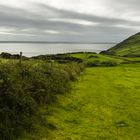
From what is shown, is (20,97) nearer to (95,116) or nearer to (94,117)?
(94,117)

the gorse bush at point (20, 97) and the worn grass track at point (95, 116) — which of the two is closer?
the gorse bush at point (20, 97)

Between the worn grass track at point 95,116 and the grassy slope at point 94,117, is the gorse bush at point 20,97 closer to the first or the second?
the grassy slope at point 94,117

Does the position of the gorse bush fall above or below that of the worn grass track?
above

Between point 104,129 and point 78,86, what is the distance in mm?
16907

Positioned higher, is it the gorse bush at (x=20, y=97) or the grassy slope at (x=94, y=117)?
the gorse bush at (x=20, y=97)

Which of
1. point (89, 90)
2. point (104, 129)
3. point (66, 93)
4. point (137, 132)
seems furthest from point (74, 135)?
point (89, 90)

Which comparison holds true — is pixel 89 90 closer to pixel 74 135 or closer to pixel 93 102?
pixel 93 102

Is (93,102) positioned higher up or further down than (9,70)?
further down

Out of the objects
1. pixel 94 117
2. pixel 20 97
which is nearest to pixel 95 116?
pixel 94 117

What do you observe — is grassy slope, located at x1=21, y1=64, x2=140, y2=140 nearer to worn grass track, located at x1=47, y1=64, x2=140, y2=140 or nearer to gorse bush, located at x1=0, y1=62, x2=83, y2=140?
worn grass track, located at x1=47, y1=64, x2=140, y2=140

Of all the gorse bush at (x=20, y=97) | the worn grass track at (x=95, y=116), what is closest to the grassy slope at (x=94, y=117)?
the worn grass track at (x=95, y=116)

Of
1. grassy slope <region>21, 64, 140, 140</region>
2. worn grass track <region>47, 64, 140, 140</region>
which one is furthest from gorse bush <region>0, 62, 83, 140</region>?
worn grass track <region>47, 64, 140, 140</region>

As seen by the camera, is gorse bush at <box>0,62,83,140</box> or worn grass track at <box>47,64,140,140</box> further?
worn grass track at <box>47,64,140,140</box>

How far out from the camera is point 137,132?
68.7ft
